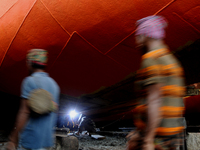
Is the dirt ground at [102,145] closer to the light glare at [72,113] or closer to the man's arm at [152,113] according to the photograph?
the light glare at [72,113]

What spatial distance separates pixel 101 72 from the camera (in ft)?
9.95

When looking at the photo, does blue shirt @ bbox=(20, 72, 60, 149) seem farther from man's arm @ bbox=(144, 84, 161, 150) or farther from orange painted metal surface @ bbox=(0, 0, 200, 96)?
orange painted metal surface @ bbox=(0, 0, 200, 96)

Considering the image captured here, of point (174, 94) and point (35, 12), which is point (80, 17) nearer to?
point (35, 12)

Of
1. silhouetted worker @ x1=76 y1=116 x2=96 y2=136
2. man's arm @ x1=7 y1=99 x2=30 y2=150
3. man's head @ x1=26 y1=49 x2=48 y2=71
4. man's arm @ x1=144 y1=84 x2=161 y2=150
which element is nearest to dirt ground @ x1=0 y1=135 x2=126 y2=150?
silhouetted worker @ x1=76 y1=116 x2=96 y2=136

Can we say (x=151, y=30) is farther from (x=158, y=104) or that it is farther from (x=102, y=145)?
(x=102, y=145)

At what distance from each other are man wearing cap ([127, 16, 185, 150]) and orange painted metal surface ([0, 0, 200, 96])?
1456mm

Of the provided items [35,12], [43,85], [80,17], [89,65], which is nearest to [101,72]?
[89,65]

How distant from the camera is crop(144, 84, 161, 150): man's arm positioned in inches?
32.9

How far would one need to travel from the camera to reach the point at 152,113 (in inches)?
33.9

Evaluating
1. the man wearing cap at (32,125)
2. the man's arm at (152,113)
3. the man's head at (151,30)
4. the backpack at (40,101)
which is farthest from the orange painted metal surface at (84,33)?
the man's arm at (152,113)

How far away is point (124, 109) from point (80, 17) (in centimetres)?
296

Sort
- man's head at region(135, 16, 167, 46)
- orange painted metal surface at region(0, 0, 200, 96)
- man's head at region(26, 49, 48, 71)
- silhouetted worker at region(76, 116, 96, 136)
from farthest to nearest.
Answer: silhouetted worker at region(76, 116, 96, 136)
orange painted metal surface at region(0, 0, 200, 96)
man's head at region(26, 49, 48, 71)
man's head at region(135, 16, 167, 46)

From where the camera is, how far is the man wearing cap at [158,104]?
863mm

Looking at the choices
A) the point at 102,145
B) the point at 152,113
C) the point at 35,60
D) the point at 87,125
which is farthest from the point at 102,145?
the point at 152,113
